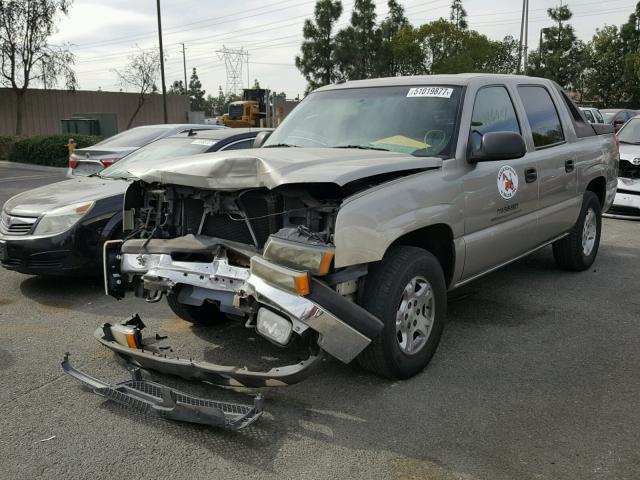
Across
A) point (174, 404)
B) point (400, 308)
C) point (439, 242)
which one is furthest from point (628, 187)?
point (174, 404)

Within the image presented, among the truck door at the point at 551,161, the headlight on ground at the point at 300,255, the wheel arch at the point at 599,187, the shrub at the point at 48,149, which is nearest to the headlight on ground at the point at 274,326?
the headlight on ground at the point at 300,255

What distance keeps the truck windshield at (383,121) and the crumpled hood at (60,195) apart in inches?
79.7

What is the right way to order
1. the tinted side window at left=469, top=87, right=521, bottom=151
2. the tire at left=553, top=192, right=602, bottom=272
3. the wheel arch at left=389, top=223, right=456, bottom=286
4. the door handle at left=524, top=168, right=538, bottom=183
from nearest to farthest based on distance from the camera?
the wheel arch at left=389, top=223, right=456, bottom=286 < the tinted side window at left=469, top=87, right=521, bottom=151 < the door handle at left=524, top=168, right=538, bottom=183 < the tire at left=553, top=192, right=602, bottom=272

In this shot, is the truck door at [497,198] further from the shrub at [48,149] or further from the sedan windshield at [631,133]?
the shrub at [48,149]

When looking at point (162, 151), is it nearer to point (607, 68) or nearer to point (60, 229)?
point (60, 229)

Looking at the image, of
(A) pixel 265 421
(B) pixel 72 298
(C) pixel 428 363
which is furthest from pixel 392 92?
(B) pixel 72 298

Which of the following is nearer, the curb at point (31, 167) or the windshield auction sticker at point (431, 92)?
the windshield auction sticker at point (431, 92)

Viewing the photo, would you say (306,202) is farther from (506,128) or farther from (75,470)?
(506,128)

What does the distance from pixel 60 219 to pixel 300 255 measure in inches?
133

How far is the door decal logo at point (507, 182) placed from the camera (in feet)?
15.2

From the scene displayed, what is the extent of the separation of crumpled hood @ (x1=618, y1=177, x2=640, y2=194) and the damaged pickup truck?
489 centimetres

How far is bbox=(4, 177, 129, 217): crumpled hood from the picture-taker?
5832mm

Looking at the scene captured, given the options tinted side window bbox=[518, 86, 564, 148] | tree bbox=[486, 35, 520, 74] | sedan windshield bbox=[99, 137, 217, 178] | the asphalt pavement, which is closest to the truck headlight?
the asphalt pavement

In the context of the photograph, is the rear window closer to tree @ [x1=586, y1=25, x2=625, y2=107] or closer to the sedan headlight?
the sedan headlight
